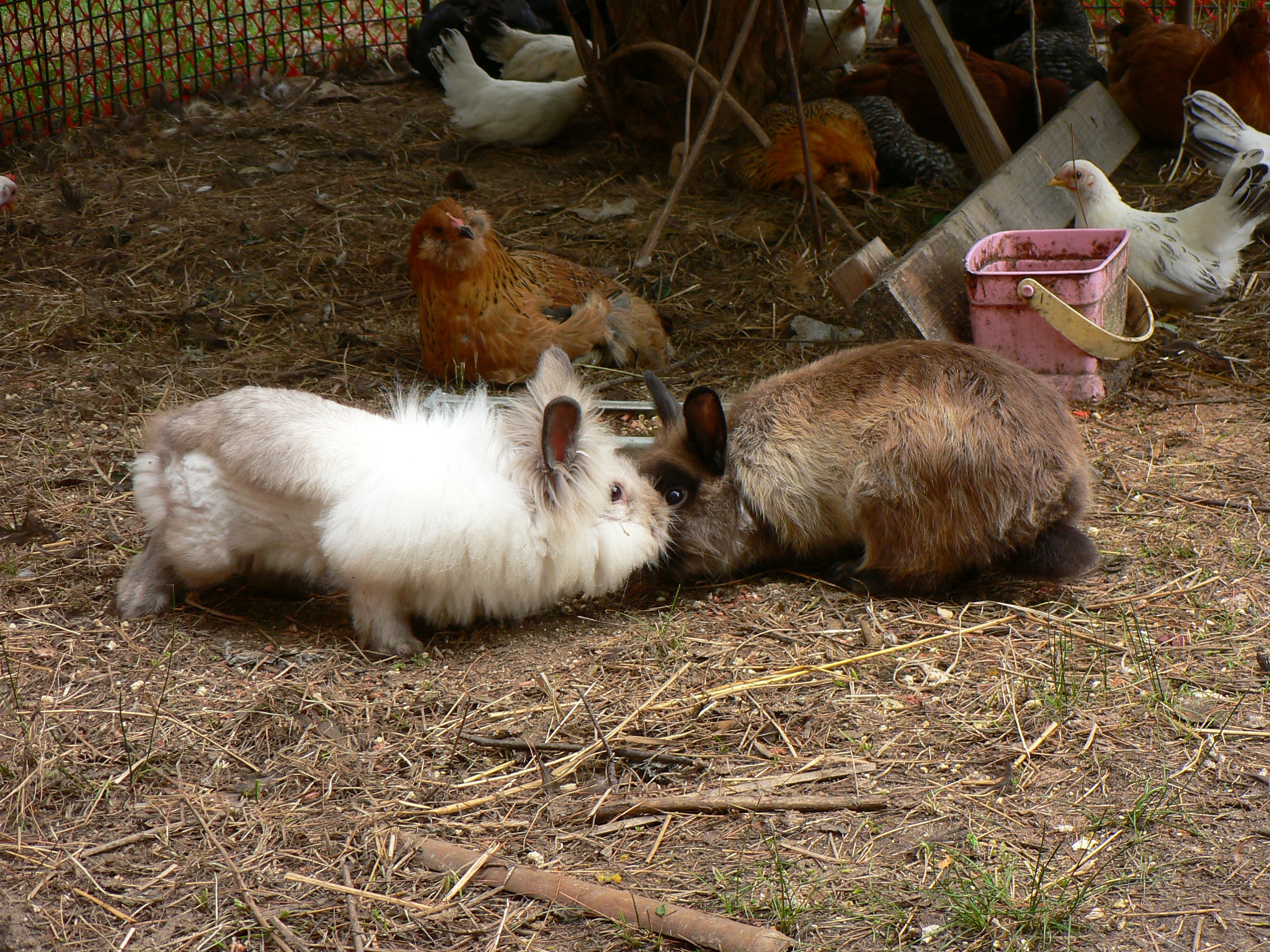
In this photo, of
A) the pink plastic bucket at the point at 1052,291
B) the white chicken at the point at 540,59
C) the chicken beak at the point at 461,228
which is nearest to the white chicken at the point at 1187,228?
the pink plastic bucket at the point at 1052,291

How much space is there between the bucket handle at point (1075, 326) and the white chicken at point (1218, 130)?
2.29 m

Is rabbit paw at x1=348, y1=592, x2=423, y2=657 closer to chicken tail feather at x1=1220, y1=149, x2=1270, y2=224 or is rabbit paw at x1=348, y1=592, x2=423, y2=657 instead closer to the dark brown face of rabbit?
the dark brown face of rabbit

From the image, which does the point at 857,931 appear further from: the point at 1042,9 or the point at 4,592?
the point at 1042,9

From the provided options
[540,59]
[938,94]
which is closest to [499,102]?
[540,59]

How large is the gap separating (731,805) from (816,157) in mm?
5295

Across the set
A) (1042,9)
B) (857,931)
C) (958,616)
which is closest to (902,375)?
(958,616)

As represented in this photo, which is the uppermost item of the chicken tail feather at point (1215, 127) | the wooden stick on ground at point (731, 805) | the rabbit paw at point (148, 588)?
the chicken tail feather at point (1215, 127)

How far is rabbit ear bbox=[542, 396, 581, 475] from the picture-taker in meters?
3.14

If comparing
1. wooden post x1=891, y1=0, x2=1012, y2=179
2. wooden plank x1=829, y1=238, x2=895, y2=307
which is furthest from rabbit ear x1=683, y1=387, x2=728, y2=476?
wooden post x1=891, y1=0, x2=1012, y2=179

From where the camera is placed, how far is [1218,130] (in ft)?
19.1

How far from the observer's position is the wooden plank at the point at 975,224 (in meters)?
4.48

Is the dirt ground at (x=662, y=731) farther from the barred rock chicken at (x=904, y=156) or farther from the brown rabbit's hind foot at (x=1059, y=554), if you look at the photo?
the barred rock chicken at (x=904, y=156)

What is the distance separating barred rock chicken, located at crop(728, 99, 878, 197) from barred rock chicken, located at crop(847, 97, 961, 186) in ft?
0.60

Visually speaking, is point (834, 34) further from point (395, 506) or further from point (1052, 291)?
point (395, 506)
